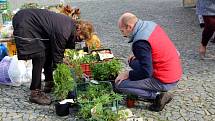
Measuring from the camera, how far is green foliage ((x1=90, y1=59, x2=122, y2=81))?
539 centimetres

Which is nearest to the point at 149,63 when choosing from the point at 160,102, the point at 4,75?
the point at 160,102

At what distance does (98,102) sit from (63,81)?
701 millimetres

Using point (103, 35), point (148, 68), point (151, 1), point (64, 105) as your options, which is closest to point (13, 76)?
point (64, 105)

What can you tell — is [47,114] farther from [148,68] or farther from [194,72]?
[194,72]

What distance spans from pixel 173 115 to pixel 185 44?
3.48m

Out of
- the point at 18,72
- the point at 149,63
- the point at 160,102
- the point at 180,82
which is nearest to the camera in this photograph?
the point at 149,63

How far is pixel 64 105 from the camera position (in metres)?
4.88

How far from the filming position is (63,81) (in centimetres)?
510

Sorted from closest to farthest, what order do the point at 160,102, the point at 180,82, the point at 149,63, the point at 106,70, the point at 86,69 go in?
the point at 149,63 → the point at 160,102 → the point at 106,70 → the point at 86,69 → the point at 180,82

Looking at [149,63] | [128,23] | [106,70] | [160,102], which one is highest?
[128,23]

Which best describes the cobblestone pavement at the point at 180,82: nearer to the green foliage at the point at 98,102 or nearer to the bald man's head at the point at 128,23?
the green foliage at the point at 98,102

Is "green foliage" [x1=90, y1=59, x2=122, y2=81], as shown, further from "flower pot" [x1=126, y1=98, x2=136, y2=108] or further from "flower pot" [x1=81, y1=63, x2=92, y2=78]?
"flower pot" [x1=126, y1=98, x2=136, y2=108]

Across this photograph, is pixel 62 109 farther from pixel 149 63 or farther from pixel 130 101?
pixel 149 63

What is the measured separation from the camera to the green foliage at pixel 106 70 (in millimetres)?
5391
